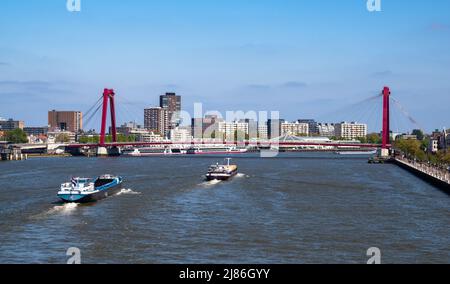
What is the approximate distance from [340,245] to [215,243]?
2638 mm

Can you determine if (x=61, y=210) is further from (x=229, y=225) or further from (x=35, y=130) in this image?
(x=35, y=130)

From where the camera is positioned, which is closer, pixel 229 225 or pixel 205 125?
pixel 229 225

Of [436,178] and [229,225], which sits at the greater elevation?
[436,178]

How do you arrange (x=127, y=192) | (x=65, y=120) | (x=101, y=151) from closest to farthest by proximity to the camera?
(x=127, y=192), (x=101, y=151), (x=65, y=120)

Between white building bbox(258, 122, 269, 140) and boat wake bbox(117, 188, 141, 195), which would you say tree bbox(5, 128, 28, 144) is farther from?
white building bbox(258, 122, 269, 140)

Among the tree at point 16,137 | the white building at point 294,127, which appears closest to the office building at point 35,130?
the white building at point 294,127

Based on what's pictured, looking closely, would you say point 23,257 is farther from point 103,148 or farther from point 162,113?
point 162,113

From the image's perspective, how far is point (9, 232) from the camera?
49.1 feet

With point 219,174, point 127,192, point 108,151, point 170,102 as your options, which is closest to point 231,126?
point 170,102

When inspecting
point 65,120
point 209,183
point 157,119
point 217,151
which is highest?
point 157,119

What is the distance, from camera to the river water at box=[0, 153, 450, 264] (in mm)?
12531

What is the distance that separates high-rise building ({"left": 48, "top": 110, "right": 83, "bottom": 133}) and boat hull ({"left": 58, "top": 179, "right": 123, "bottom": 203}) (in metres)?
137

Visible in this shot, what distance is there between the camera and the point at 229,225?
16219 mm

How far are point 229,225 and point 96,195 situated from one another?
7.63 m
